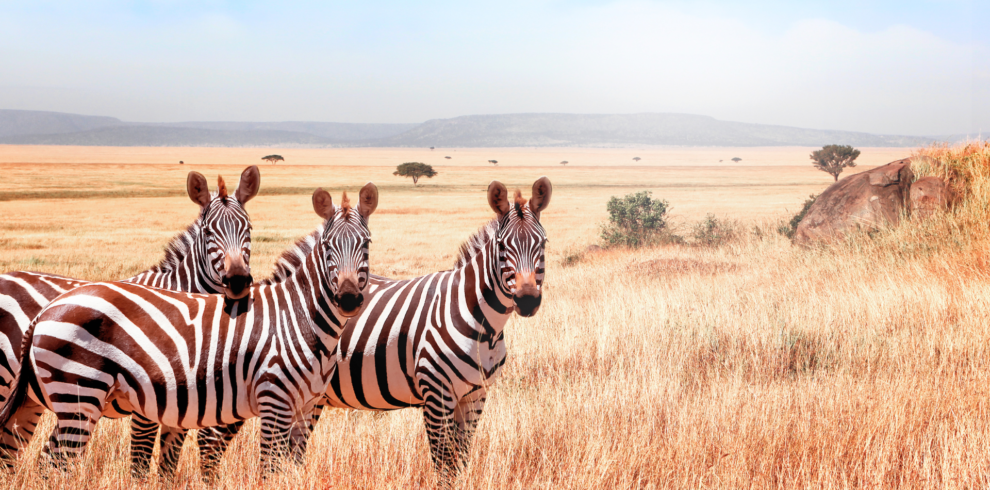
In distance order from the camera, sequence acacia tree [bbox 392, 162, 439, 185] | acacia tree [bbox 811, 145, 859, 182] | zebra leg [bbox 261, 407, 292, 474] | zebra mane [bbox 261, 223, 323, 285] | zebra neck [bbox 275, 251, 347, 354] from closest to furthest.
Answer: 1. zebra leg [bbox 261, 407, 292, 474]
2. zebra neck [bbox 275, 251, 347, 354]
3. zebra mane [bbox 261, 223, 323, 285]
4. acacia tree [bbox 811, 145, 859, 182]
5. acacia tree [bbox 392, 162, 439, 185]

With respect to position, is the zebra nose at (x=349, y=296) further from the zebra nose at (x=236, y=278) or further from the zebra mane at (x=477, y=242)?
the zebra mane at (x=477, y=242)

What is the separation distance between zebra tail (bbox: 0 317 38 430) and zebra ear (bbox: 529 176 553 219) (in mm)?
2840

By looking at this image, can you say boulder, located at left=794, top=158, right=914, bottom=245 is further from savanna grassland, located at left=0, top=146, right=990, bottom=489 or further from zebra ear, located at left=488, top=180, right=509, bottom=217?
zebra ear, located at left=488, top=180, right=509, bottom=217

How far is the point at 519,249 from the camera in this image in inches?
139

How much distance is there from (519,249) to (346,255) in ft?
3.22

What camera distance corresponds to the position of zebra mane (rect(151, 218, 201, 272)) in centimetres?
513

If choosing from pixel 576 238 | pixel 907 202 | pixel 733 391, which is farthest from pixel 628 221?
pixel 733 391

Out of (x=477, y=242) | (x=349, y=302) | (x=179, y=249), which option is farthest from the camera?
(x=179, y=249)

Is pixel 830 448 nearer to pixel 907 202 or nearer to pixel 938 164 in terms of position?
pixel 907 202

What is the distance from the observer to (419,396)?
13.1ft

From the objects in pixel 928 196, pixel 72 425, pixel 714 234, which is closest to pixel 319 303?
pixel 72 425

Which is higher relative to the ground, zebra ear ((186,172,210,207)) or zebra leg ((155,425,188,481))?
zebra ear ((186,172,210,207))

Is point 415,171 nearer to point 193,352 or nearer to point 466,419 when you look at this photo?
point 466,419

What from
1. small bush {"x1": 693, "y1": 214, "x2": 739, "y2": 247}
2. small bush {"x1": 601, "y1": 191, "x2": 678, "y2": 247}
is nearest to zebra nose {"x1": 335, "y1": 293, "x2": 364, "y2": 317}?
small bush {"x1": 601, "y1": 191, "x2": 678, "y2": 247}
